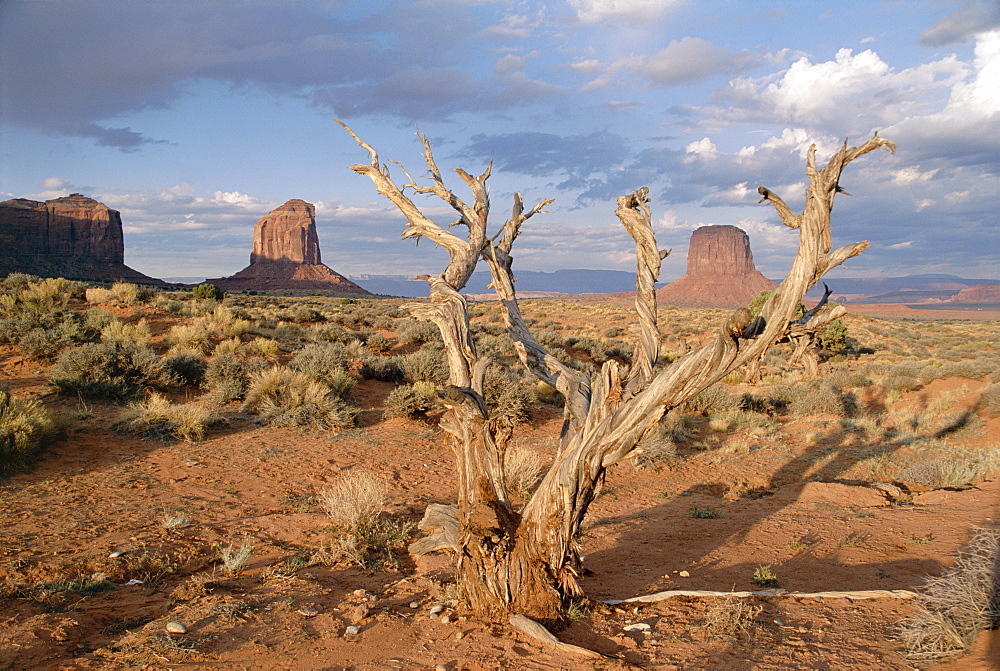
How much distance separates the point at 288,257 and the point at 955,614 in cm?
13009

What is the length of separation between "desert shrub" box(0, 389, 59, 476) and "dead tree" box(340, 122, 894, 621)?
21.7 ft

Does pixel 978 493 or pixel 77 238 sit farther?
pixel 77 238

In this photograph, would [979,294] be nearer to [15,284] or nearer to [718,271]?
[718,271]

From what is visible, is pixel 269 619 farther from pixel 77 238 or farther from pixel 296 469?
pixel 77 238

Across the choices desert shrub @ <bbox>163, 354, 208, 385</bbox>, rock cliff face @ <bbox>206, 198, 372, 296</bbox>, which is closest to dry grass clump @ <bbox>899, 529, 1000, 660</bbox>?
desert shrub @ <bbox>163, 354, 208, 385</bbox>

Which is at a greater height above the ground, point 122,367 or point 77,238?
point 77,238

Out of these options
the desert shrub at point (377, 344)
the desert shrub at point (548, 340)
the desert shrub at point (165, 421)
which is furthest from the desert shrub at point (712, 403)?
the desert shrub at point (165, 421)

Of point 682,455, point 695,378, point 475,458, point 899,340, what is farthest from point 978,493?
point 899,340

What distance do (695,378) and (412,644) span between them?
9.25 ft

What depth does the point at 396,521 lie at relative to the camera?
7.39m

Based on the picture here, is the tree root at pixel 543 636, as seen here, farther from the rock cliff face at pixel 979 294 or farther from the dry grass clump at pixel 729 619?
the rock cliff face at pixel 979 294

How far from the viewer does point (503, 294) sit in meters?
5.68

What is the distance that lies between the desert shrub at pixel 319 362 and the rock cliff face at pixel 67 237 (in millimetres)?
74807

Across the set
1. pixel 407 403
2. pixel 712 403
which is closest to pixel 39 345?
pixel 407 403
